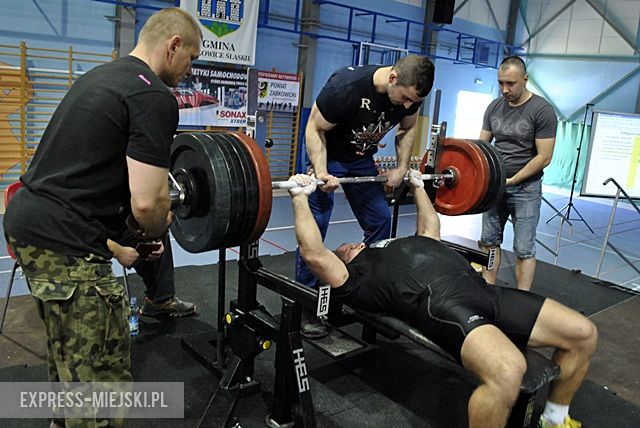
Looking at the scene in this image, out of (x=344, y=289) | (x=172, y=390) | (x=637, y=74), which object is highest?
→ (x=637, y=74)

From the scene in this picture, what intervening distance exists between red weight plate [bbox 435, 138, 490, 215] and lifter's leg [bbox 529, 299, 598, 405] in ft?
3.21

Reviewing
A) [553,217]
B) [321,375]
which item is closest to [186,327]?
[321,375]

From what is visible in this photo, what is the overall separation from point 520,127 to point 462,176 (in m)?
0.54

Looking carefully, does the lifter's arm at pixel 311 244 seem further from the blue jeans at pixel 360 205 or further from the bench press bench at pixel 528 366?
the blue jeans at pixel 360 205

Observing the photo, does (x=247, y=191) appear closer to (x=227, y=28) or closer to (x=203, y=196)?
(x=203, y=196)

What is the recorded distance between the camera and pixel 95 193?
1344 millimetres

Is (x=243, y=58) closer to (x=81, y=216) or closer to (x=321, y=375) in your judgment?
(x=321, y=375)

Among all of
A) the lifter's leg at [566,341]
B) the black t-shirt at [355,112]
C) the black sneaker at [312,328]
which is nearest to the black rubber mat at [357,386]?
the black sneaker at [312,328]

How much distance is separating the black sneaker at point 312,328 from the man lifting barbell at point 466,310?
49 cm

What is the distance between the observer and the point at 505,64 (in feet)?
9.89

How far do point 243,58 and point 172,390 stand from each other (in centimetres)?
442

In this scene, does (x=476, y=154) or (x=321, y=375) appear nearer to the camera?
(x=321, y=375)

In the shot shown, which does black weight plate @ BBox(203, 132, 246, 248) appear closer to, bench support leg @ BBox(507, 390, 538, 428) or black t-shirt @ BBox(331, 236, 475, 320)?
black t-shirt @ BBox(331, 236, 475, 320)

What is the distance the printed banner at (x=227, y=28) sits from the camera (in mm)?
5484
